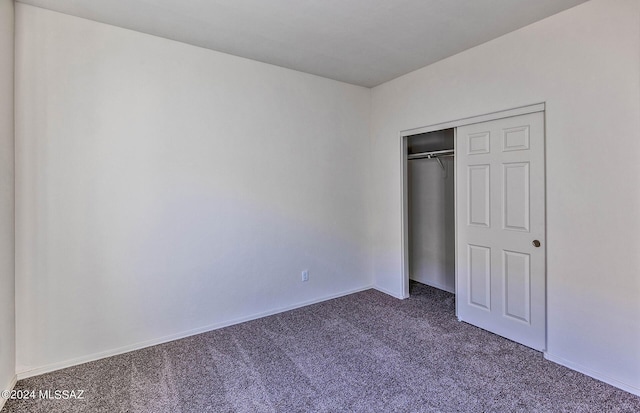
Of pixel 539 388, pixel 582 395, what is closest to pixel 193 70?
pixel 539 388

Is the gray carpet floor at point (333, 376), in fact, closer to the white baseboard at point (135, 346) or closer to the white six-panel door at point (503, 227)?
the white baseboard at point (135, 346)

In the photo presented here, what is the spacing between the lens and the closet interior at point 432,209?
4172mm

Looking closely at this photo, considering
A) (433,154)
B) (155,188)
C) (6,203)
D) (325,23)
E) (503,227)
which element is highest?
(325,23)

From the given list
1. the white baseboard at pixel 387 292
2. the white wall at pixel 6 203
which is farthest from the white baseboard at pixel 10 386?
the white baseboard at pixel 387 292

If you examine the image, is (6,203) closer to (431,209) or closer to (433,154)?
(433,154)

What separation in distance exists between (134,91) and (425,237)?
3868 millimetres

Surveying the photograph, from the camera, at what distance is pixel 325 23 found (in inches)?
102

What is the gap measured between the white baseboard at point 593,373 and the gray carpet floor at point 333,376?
0.05 metres

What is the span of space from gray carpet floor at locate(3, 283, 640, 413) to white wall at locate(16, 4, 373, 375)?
373 millimetres

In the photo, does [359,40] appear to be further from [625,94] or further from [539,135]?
[625,94]

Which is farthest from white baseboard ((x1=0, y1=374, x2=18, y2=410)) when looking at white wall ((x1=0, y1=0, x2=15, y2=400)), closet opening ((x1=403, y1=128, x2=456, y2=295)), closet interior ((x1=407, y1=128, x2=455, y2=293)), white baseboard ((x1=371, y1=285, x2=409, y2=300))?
closet interior ((x1=407, y1=128, x2=455, y2=293))

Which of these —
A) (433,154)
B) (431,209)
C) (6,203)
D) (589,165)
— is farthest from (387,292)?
(6,203)

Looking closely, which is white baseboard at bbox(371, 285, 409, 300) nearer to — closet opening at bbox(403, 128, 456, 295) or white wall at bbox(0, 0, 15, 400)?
closet opening at bbox(403, 128, 456, 295)

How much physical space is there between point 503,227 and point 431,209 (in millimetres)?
1488
